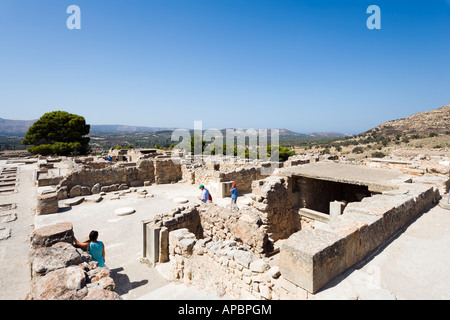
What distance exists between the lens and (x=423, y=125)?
40.4m

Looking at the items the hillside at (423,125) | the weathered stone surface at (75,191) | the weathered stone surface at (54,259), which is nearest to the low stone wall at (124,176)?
the weathered stone surface at (75,191)

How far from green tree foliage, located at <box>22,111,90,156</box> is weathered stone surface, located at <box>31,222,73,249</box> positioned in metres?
31.2

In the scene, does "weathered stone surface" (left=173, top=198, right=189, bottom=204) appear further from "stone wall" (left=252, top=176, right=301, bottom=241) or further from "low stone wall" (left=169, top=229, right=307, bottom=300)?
"low stone wall" (left=169, top=229, right=307, bottom=300)

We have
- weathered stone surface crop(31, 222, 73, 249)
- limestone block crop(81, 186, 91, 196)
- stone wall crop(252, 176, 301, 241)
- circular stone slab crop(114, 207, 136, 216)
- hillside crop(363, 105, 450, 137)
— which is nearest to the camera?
weathered stone surface crop(31, 222, 73, 249)

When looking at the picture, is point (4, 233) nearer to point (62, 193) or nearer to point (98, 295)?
point (62, 193)

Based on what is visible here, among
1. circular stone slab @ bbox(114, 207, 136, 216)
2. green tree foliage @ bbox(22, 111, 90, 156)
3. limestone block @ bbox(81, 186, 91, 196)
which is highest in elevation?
green tree foliage @ bbox(22, 111, 90, 156)

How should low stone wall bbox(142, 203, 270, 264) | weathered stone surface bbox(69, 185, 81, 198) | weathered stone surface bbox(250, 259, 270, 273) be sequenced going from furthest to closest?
weathered stone surface bbox(69, 185, 81, 198), low stone wall bbox(142, 203, 270, 264), weathered stone surface bbox(250, 259, 270, 273)

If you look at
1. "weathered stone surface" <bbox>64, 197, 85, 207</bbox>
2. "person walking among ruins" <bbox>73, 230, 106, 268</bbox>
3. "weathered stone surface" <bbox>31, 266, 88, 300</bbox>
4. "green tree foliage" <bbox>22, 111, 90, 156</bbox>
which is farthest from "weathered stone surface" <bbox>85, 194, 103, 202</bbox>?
"green tree foliage" <bbox>22, 111, 90, 156</bbox>

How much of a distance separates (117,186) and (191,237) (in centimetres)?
1079

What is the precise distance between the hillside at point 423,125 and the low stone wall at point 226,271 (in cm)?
4421

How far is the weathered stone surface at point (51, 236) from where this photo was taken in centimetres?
435

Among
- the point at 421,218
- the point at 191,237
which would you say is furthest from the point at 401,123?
the point at 191,237

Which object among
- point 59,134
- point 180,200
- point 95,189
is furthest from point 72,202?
point 59,134

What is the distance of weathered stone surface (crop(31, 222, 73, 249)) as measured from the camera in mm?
4352
